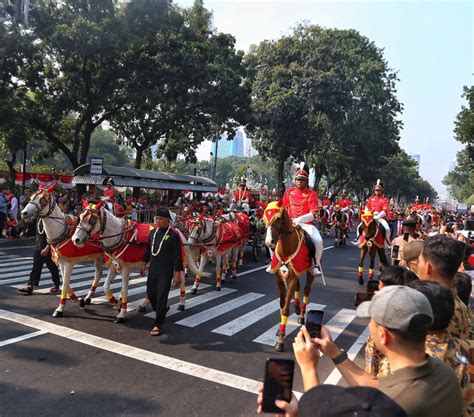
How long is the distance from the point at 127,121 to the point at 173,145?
5.78m

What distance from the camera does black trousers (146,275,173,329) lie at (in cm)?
684

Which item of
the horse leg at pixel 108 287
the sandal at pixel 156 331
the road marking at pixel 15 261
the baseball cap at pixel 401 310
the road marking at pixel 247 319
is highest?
the baseball cap at pixel 401 310

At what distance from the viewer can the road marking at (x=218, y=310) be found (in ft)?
25.1

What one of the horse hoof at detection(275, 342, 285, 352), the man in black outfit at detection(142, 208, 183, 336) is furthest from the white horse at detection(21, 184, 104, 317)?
the horse hoof at detection(275, 342, 285, 352)

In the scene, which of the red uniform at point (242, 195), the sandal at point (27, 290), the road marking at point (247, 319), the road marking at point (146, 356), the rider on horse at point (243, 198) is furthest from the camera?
the red uniform at point (242, 195)

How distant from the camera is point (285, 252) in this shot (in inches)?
286

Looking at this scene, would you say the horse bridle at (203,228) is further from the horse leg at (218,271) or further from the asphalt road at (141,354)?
the asphalt road at (141,354)

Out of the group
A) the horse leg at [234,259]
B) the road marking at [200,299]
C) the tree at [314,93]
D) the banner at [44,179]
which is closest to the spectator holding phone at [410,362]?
the road marking at [200,299]

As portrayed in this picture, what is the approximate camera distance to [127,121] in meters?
26.5

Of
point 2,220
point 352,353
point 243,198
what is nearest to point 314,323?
point 352,353

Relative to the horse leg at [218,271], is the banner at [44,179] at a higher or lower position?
higher

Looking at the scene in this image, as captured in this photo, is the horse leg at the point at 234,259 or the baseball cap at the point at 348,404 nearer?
the baseball cap at the point at 348,404

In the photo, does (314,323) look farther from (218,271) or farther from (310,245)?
(218,271)

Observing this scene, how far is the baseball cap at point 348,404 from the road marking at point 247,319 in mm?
5629
